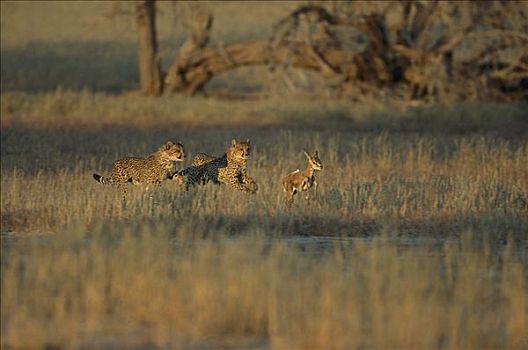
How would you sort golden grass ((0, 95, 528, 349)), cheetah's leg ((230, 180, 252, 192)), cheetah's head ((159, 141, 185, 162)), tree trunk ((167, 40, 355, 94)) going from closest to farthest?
1. golden grass ((0, 95, 528, 349))
2. cheetah's head ((159, 141, 185, 162))
3. cheetah's leg ((230, 180, 252, 192))
4. tree trunk ((167, 40, 355, 94))

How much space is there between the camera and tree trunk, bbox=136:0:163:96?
106ft

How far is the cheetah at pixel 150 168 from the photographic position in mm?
13242

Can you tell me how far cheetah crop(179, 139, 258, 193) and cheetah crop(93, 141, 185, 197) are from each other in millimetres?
380

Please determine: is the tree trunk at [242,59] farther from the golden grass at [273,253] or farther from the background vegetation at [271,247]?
the golden grass at [273,253]

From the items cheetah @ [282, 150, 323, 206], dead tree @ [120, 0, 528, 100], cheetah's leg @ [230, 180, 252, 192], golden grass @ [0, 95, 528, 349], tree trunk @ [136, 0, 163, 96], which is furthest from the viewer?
tree trunk @ [136, 0, 163, 96]

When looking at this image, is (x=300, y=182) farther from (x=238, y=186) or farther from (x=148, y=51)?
(x=148, y=51)

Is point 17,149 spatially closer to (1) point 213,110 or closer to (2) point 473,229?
(1) point 213,110

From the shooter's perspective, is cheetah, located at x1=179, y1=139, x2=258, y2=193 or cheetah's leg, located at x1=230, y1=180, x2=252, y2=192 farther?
cheetah's leg, located at x1=230, y1=180, x2=252, y2=192

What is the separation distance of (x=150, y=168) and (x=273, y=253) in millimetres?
4128

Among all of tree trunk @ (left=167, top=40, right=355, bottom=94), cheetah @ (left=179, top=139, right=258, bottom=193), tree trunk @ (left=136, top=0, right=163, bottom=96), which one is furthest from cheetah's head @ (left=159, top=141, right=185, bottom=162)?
tree trunk @ (left=136, top=0, right=163, bottom=96)

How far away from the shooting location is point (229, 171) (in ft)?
45.2

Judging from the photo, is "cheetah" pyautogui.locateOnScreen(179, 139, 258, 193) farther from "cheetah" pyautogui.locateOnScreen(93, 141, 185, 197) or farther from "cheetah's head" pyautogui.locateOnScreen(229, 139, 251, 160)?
"cheetah" pyautogui.locateOnScreen(93, 141, 185, 197)

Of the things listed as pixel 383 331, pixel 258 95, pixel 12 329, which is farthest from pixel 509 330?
pixel 258 95

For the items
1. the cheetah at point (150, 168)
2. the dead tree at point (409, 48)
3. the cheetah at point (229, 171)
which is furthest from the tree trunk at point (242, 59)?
the cheetah at point (150, 168)
